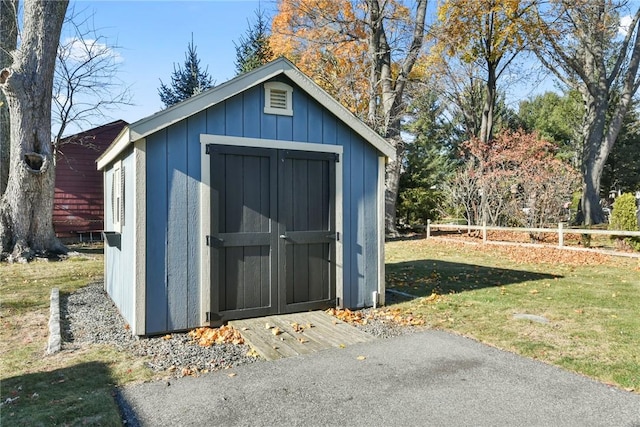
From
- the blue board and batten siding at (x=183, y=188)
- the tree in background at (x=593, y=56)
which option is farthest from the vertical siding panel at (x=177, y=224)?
the tree in background at (x=593, y=56)

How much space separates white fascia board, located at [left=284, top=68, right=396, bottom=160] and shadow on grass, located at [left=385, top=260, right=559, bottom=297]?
2.60 m

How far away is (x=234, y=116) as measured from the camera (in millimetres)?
5297

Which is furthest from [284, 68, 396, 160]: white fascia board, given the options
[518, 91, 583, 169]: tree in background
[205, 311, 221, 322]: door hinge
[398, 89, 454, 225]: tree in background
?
[518, 91, 583, 169]: tree in background

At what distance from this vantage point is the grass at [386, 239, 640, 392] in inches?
167

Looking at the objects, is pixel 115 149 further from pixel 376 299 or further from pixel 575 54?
pixel 575 54

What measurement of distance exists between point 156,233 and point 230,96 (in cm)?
184

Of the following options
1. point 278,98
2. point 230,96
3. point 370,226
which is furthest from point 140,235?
point 370,226

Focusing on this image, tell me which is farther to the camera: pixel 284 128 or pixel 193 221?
pixel 284 128

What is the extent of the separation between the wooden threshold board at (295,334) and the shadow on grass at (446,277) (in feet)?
7.72

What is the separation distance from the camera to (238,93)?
5250mm

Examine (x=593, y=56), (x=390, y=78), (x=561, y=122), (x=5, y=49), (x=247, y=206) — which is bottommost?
(x=247, y=206)

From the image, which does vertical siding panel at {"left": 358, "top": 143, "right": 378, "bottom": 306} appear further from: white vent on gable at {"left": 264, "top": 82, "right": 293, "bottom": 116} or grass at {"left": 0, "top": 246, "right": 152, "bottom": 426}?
grass at {"left": 0, "top": 246, "right": 152, "bottom": 426}

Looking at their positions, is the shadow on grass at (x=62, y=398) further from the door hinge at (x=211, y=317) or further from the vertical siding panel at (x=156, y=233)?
the door hinge at (x=211, y=317)

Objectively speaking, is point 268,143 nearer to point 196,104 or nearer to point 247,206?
point 247,206
